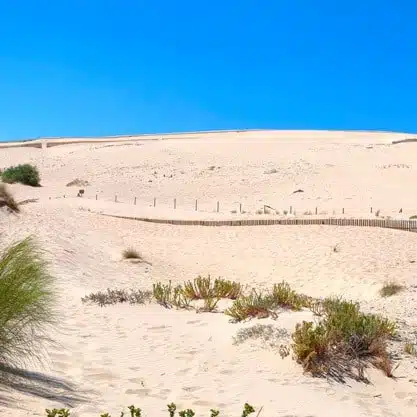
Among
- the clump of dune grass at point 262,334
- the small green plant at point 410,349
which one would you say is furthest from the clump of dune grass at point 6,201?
the small green plant at point 410,349

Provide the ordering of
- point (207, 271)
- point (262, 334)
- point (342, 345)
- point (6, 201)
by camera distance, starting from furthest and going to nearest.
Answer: point (6, 201)
point (207, 271)
point (262, 334)
point (342, 345)

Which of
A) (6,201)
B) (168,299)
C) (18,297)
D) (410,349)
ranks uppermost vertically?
(6,201)

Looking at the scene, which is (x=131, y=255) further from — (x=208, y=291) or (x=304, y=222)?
(x=304, y=222)

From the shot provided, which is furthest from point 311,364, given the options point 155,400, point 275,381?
point 155,400

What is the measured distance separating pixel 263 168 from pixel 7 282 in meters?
34.7

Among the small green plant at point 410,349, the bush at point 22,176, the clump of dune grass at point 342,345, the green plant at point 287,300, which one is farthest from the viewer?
the bush at point 22,176

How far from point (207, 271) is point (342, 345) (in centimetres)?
928

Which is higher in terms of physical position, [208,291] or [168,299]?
[208,291]

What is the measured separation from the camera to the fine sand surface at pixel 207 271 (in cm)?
614

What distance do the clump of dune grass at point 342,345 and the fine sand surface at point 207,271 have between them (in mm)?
180

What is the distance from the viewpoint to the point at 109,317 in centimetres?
930

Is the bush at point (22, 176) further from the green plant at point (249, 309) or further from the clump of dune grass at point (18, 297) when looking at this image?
the clump of dune grass at point (18, 297)

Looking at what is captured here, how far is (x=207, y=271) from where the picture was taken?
53.6 feet

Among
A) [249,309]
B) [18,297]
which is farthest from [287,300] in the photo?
[18,297]
